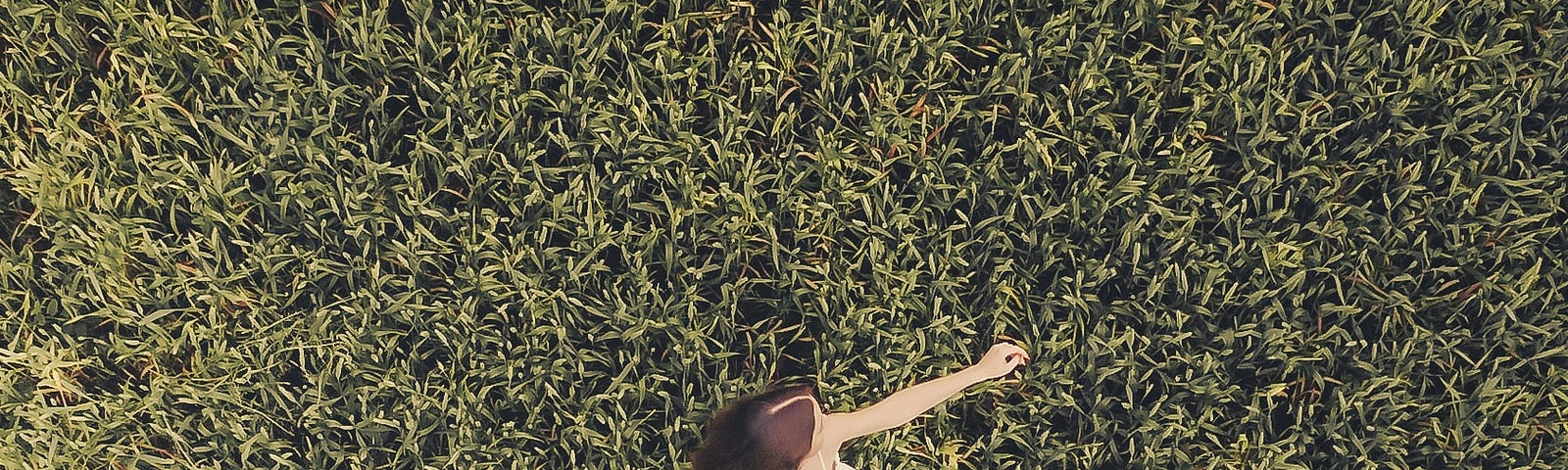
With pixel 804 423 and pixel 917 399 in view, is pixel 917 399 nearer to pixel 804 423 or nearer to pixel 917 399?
pixel 917 399

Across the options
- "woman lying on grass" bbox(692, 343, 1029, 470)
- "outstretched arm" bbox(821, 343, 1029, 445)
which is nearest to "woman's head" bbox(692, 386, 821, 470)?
"woman lying on grass" bbox(692, 343, 1029, 470)

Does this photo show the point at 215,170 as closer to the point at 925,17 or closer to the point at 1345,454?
the point at 925,17

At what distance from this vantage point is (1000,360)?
1.51m

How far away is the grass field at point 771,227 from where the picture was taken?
1.50 meters

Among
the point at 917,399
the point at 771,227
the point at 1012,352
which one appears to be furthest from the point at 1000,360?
the point at 771,227

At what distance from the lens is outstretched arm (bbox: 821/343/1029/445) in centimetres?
147

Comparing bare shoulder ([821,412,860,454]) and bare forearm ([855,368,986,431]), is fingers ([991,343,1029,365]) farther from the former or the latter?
bare shoulder ([821,412,860,454])

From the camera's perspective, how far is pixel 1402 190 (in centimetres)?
154

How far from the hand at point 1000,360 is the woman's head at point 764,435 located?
300 mm

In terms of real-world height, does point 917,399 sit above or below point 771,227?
below

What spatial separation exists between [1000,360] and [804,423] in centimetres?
36

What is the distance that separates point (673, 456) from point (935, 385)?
45 centimetres

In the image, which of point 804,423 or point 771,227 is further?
point 771,227

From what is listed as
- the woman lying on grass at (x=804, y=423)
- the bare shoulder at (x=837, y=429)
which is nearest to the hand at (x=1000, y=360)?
the woman lying on grass at (x=804, y=423)
